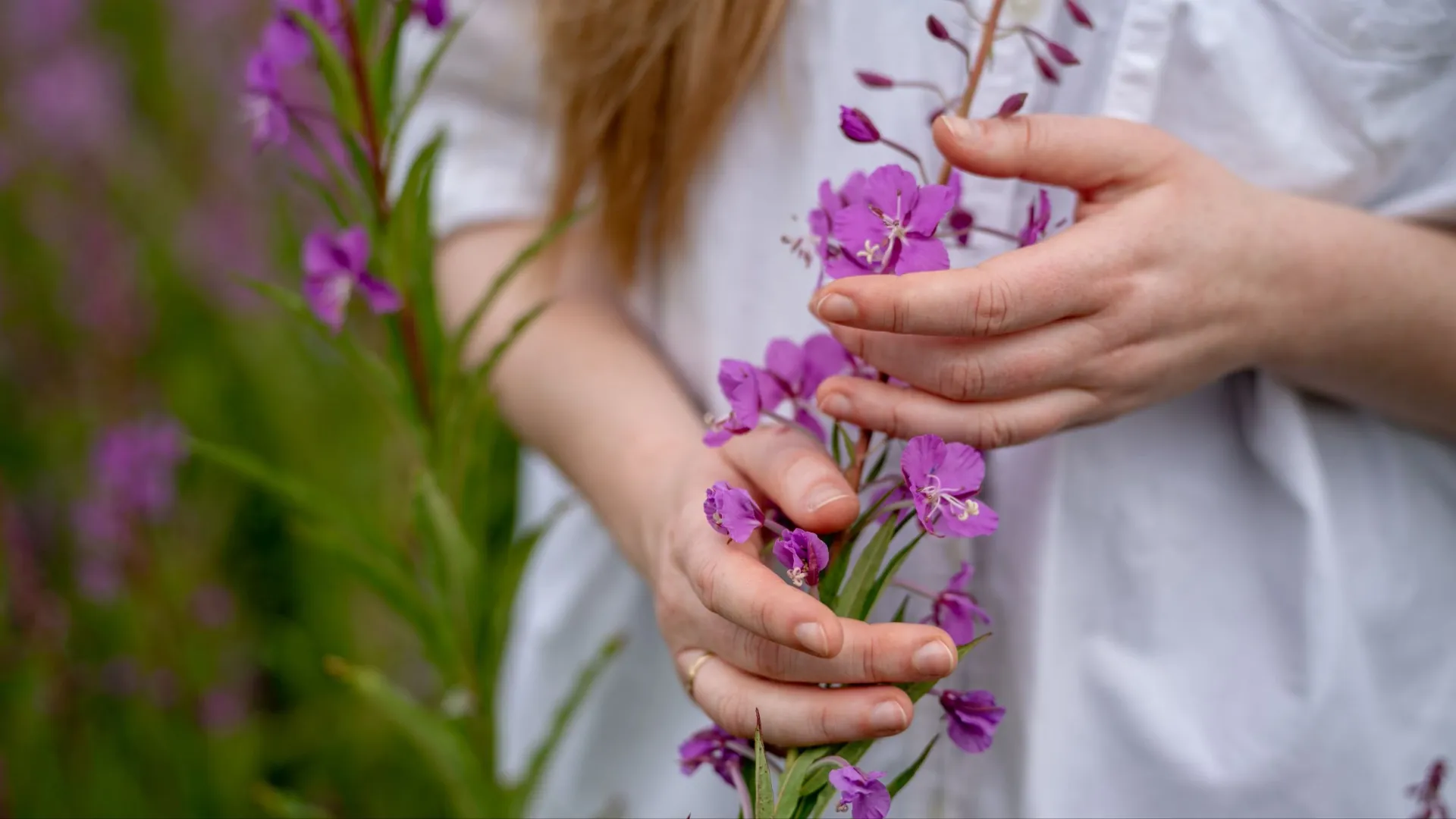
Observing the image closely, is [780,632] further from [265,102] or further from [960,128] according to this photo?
[265,102]

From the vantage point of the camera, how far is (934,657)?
52 centimetres

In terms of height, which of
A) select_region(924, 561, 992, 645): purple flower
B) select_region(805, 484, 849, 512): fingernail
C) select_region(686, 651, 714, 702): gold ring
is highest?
select_region(805, 484, 849, 512): fingernail

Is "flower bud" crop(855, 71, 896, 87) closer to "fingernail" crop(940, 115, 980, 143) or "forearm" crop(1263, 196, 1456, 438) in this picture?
"fingernail" crop(940, 115, 980, 143)

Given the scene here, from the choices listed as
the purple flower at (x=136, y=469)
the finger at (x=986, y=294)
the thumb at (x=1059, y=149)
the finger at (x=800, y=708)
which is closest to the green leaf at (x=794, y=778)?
the finger at (x=800, y=708)

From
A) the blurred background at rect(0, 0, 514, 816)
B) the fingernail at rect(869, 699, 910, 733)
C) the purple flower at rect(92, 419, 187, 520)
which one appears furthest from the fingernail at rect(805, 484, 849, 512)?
the purple flower at rect(92, 419, 187, 520)

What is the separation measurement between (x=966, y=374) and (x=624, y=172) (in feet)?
1.50

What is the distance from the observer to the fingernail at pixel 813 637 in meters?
0.51

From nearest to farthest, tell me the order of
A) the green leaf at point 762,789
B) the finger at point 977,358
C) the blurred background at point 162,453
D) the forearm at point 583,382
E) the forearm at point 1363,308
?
the green leaf at point 762,789 → the finger at point 977,358 → the forearm at point 1363,308 → the forearm at point 583,382 → the blurred background at point 162,453

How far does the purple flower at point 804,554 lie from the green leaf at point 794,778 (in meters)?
0.10

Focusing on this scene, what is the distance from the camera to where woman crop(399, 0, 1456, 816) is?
61cm

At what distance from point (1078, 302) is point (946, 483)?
5.9 inches

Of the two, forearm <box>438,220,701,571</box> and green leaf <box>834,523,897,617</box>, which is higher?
green leaf <box>834,523,897,617</box>

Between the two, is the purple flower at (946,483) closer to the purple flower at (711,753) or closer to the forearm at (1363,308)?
the purple flower at (711,753)

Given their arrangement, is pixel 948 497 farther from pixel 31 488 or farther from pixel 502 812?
pixel 31 488
